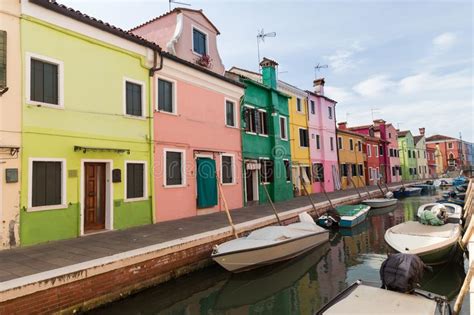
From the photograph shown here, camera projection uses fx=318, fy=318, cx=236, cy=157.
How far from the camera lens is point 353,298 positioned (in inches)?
193

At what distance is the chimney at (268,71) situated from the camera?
770 inches

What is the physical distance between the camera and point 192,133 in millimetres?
13336

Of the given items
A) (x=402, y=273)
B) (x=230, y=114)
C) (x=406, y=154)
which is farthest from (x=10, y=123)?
(x=406, y=154)

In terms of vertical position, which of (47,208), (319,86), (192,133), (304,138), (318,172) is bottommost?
(47,208)

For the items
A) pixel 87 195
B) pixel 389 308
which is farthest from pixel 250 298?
pixel 87 195

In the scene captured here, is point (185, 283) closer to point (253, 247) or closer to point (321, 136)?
point (253, 247)

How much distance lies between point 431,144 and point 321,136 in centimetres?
5928

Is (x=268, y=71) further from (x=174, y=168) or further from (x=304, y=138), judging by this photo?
(x=174, y=168)

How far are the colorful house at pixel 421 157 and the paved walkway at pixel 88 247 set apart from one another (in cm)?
5154

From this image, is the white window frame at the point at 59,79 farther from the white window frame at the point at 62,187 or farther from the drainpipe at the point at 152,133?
the drainpipe at the point at 152,133

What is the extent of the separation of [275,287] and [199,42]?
11.4 meters

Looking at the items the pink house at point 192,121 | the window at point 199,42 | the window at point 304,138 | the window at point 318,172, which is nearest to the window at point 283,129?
the window at point 304,138

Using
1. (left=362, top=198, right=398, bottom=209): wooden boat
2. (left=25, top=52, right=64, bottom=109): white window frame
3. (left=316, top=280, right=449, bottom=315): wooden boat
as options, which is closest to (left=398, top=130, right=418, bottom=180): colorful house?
(left=362, top=198, right=398, bottom=209): wooden boat

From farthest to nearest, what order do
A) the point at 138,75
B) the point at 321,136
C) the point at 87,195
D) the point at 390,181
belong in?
the point at 390,181, the point at 321,136, the point at 138,75, the point at 87,195
